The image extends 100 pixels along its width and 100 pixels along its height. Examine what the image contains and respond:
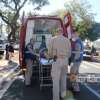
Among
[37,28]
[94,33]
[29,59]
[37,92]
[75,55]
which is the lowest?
[37,92]

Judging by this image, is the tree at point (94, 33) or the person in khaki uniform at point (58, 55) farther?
the tree at point (94, 33)

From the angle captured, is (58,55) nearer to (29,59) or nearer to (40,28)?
(29,59)

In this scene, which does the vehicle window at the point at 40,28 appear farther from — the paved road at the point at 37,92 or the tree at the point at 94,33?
the tree at the point at 94,33

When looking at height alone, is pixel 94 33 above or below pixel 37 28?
above

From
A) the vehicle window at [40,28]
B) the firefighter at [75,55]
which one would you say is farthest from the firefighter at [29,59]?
the firefighter at [75,55]

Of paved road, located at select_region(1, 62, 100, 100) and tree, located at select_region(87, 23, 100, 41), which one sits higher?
tree, located at select_region(87, 23, 100, 41)

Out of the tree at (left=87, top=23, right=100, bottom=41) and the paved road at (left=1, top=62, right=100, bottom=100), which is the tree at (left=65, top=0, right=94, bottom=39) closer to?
the tree at (left=87, top=23, right=100, bottom=41)

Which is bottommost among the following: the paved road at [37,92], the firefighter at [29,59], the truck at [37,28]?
Result: the paved road at [37,92]

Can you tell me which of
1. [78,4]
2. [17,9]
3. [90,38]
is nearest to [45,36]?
[17,9]

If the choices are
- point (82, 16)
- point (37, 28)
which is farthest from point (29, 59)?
point (82, 16)

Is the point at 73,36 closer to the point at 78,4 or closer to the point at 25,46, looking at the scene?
the point at 25,46

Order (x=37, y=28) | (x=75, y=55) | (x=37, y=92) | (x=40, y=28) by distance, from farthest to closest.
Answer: (x=40, y=28) < (x=37, y=28) < (x=37, y=92) < (x=75, y=55)

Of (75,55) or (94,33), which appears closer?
(75,55)

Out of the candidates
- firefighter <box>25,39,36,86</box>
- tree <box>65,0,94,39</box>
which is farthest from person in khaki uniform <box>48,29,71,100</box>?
tree <box>65,0,94,39</box>
